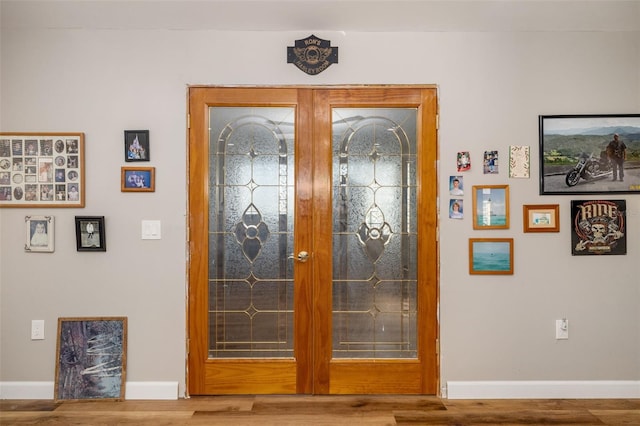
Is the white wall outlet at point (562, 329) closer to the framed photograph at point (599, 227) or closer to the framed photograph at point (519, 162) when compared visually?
the framed photograph at point (599, 227)

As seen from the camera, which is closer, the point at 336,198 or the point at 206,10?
the point at 206,10

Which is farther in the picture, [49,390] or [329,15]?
[49,390]

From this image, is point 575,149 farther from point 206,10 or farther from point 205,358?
point 205,358

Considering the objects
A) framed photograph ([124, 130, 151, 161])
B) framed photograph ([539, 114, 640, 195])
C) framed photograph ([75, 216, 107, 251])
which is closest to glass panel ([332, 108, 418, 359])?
framed photograph ([539, 114, 640, 195])

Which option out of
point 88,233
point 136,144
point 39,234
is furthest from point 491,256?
point 39,234

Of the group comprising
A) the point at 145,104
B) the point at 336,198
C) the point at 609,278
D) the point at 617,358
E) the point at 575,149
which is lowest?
the point at 617,358

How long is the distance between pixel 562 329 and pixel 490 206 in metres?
0.95

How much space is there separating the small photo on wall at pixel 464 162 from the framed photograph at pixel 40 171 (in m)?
2.51

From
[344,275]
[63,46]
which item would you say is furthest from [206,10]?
[344,275]

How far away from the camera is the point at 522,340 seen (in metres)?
2.73

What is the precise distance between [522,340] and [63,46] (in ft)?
11.9

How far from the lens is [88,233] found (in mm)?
2703

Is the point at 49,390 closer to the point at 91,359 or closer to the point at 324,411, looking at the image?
the point at 91,359

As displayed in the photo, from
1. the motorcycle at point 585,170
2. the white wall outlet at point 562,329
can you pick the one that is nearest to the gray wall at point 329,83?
the white wall outlet at point 562,329
